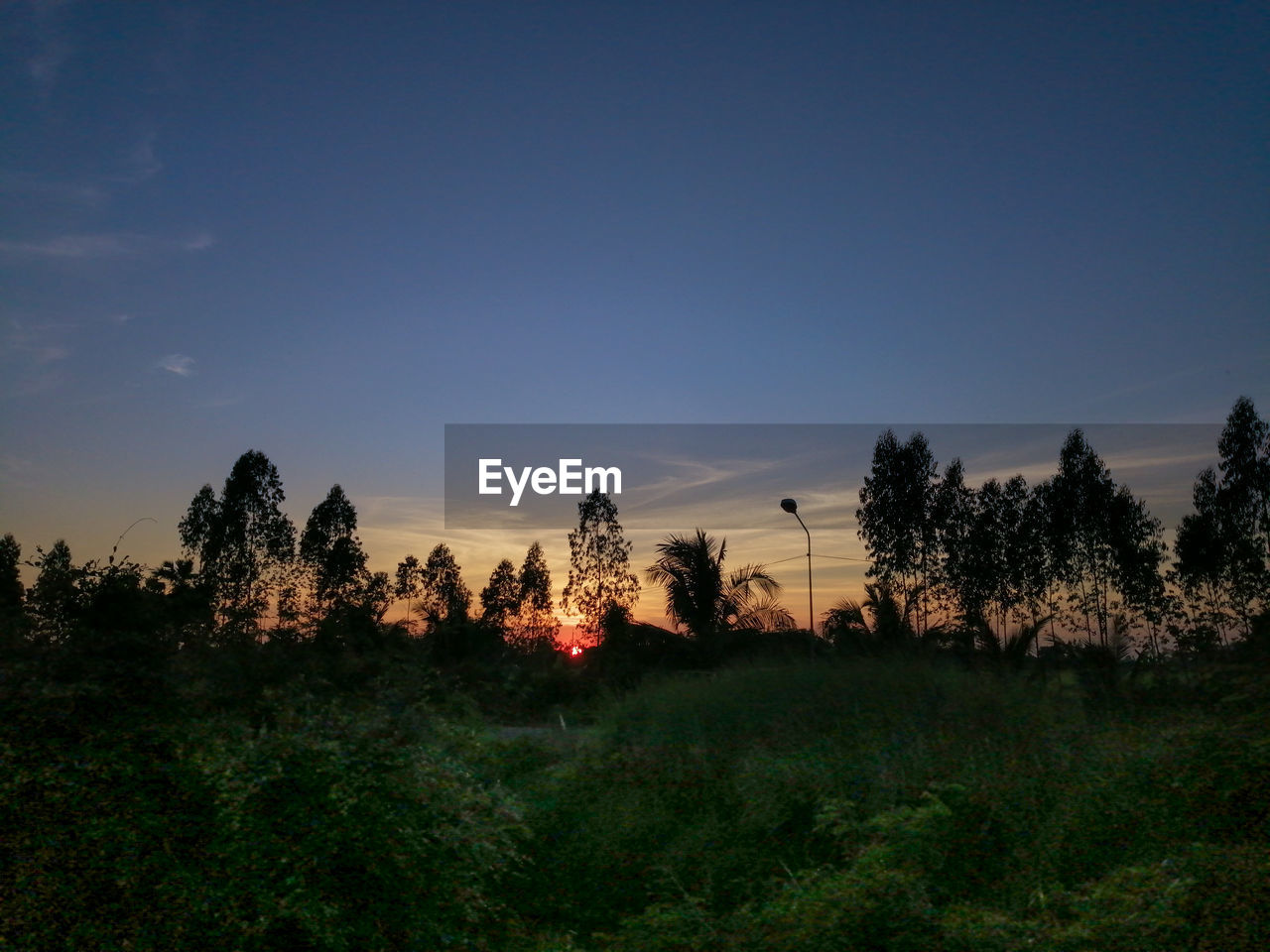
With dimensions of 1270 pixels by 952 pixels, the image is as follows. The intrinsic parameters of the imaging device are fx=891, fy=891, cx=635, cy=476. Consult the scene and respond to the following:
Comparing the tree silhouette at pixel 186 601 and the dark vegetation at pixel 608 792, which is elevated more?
the tree silhouette at pixel 186 601

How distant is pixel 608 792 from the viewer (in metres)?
8.72

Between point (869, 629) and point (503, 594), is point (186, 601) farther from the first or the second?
point (503, 594)

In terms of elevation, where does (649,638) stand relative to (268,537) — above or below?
below

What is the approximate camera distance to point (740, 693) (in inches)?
439

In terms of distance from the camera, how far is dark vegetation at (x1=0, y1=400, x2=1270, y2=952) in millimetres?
4422

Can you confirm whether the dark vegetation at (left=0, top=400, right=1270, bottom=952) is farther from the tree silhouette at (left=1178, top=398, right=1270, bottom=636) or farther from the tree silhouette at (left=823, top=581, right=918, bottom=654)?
the tree silhouette at (left=1178, top=398, right=1270, bottom=636)

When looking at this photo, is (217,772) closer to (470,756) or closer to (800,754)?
(470,756)

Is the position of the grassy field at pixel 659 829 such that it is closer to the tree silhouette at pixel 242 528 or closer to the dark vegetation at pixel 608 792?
the dark vegetation at pixel 608 792

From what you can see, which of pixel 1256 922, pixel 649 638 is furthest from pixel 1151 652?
pixel 649 638

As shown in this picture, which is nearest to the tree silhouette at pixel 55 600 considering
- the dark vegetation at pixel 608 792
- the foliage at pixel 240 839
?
the dark vegetation at pixel 608 792

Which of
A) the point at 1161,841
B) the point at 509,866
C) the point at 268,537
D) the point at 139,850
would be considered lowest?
the point at 509,866

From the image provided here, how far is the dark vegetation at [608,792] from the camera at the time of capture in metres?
4.42

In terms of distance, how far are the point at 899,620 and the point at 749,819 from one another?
8.36m

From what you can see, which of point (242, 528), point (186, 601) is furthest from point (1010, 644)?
point (242, 528)
